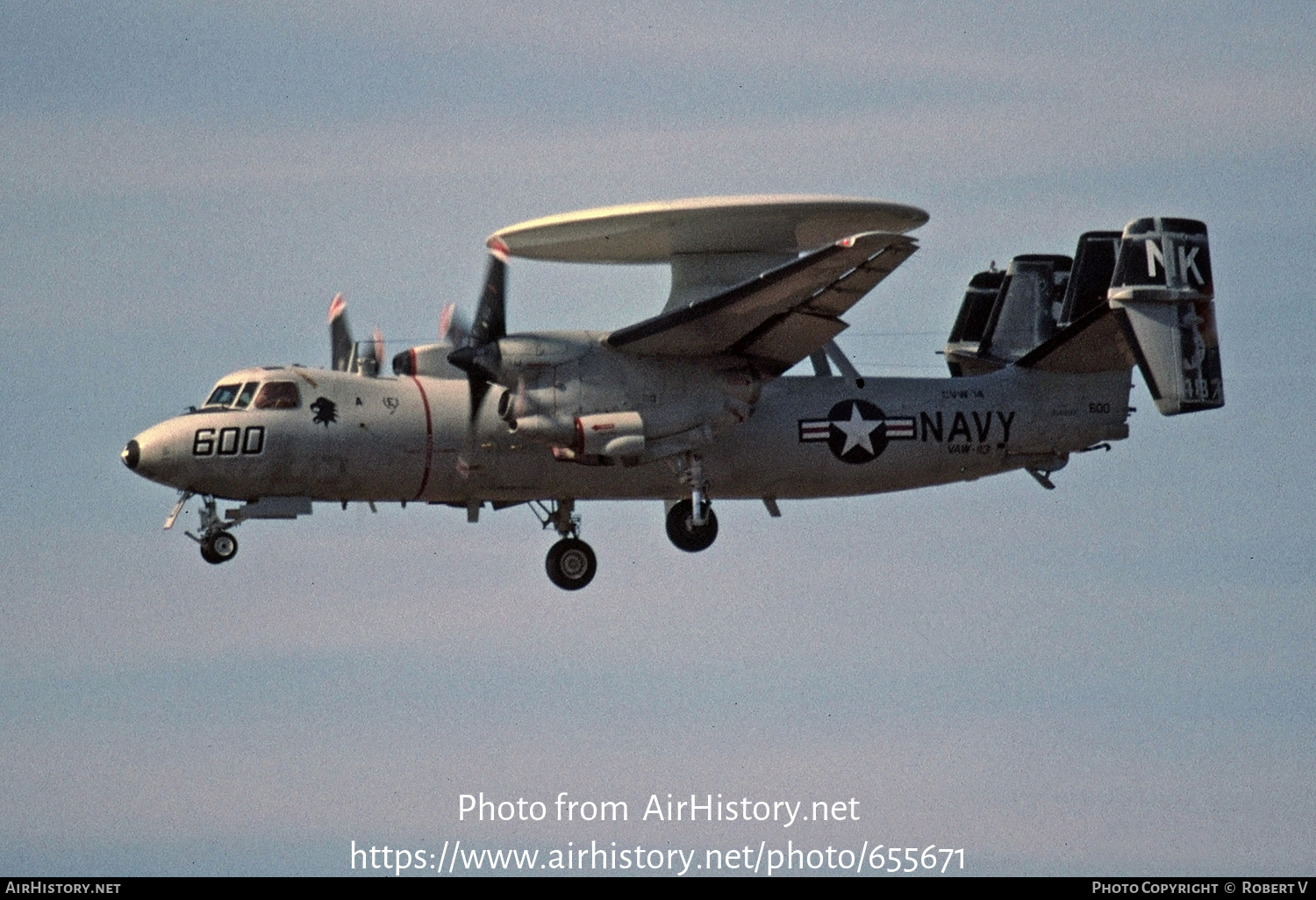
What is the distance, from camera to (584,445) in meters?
35.0

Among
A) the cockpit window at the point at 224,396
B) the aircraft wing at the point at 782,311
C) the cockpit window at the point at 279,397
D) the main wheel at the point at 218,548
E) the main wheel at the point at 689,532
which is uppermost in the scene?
the aircraft wing at the point at 782,311

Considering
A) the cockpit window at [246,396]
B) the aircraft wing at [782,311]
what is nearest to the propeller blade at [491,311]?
the aircraft wing at [782,311]

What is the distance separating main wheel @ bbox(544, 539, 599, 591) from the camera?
37.9m

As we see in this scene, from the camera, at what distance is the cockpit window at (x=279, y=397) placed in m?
35.9

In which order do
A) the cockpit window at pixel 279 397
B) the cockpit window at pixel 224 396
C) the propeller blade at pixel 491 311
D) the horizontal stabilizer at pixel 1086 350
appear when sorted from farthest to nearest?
the horizontal stabilizer at pixel 1086 350
the cockpit window at pixel 224 396
the cockpit window at pixel 279 397
the propeller blade at pixel 491 311

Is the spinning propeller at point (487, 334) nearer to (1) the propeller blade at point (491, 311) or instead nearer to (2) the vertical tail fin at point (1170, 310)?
(1) the propeller blade at point (491, 311)

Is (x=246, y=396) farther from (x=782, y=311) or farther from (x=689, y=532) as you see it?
(x=782, y=311)

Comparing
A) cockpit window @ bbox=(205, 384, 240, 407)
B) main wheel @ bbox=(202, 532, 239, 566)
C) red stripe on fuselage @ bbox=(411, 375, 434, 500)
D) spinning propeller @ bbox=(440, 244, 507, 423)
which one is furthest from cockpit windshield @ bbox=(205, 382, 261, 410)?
spinning propeller @ bbox=(440, 244, 507, 423)

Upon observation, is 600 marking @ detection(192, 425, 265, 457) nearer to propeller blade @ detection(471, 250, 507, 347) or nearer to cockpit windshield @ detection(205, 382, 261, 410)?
cockpit windshield @ detection(205, 382, 261, 410)

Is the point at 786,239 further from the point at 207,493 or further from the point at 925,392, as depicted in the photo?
the point at 207,493

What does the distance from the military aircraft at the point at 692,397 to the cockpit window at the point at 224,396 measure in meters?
0.05

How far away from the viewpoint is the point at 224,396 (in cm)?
3622

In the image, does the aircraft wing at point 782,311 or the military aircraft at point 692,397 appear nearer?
the aircraft wing at point 782,311
